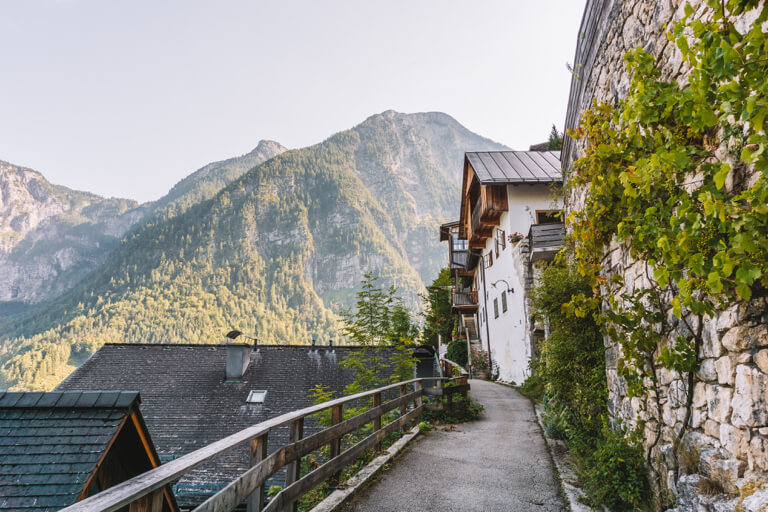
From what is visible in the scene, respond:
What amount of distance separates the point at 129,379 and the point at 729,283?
1024 inches

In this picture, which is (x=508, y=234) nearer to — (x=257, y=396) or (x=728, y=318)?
(x=257, y=396)

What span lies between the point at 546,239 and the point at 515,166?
27.9 ft

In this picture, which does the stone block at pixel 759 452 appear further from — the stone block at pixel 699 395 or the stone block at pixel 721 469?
the stone block at pixel 699 395

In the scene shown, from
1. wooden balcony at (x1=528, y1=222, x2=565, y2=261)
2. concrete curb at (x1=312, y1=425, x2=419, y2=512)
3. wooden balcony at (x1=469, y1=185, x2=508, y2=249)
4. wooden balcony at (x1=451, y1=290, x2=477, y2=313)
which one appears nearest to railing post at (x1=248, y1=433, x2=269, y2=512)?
concrete curb at (x1=312, y1=425, x2=419, y2=512)

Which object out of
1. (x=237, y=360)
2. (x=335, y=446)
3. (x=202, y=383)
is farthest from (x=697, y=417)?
(x=202, y=383)

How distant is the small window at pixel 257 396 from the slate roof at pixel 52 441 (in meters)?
15.9

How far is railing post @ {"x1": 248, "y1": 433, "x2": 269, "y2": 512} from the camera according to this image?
10.8 feet

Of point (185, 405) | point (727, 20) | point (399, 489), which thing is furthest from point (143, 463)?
point (185, 405)

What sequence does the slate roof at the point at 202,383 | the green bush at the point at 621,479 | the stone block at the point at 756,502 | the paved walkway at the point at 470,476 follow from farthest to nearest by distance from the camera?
1. the slate roof at the point at 202,383
2. the paved walkway at the point at 470,476
3. the green bush at the point at 621,479
4. the stone block at the point at 756,502

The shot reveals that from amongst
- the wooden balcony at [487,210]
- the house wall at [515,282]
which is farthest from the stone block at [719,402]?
the wooden balcony at [487,210]

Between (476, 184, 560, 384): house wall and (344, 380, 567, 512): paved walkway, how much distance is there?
8512 millimetres

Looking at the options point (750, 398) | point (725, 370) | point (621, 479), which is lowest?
point (621, 479)

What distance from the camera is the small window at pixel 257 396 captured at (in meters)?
21.7

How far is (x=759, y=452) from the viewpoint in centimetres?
256
